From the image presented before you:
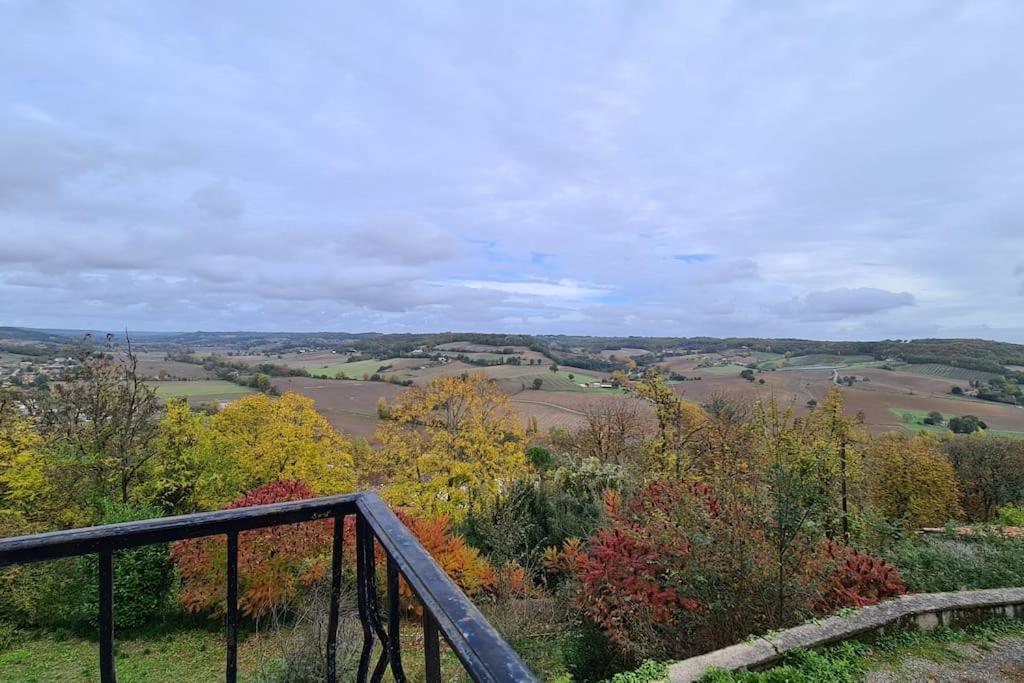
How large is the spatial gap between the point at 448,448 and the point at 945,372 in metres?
44.5

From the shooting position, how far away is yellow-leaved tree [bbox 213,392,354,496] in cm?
1448

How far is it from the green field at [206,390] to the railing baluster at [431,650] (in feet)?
94.9

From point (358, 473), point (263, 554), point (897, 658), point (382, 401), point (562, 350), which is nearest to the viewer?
point (897, 658)

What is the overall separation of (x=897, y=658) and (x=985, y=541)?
4828mm

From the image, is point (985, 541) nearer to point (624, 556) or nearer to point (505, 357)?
point (624, 556)

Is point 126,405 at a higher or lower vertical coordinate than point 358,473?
higher

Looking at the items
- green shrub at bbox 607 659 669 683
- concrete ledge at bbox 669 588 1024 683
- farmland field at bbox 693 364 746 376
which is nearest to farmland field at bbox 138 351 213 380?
green shrub at bbox 607 659 669 683

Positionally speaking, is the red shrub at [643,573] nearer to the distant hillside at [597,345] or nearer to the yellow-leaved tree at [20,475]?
the yellow-leaved tree at [20,475]

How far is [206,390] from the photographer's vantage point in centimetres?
3022

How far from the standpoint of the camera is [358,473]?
60.5 feet

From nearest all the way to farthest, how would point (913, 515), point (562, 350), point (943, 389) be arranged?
point (913, 515) → point (943, 389) → point (562, 350)

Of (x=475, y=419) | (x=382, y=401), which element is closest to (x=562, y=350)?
(x=382, y=401)

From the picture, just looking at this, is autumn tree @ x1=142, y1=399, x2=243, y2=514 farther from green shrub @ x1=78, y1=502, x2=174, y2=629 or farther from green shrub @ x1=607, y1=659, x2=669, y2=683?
green shrub @ x1=607, y1=659, x2=669, y2=683

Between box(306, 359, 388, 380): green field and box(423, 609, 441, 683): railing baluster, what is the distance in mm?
44120
